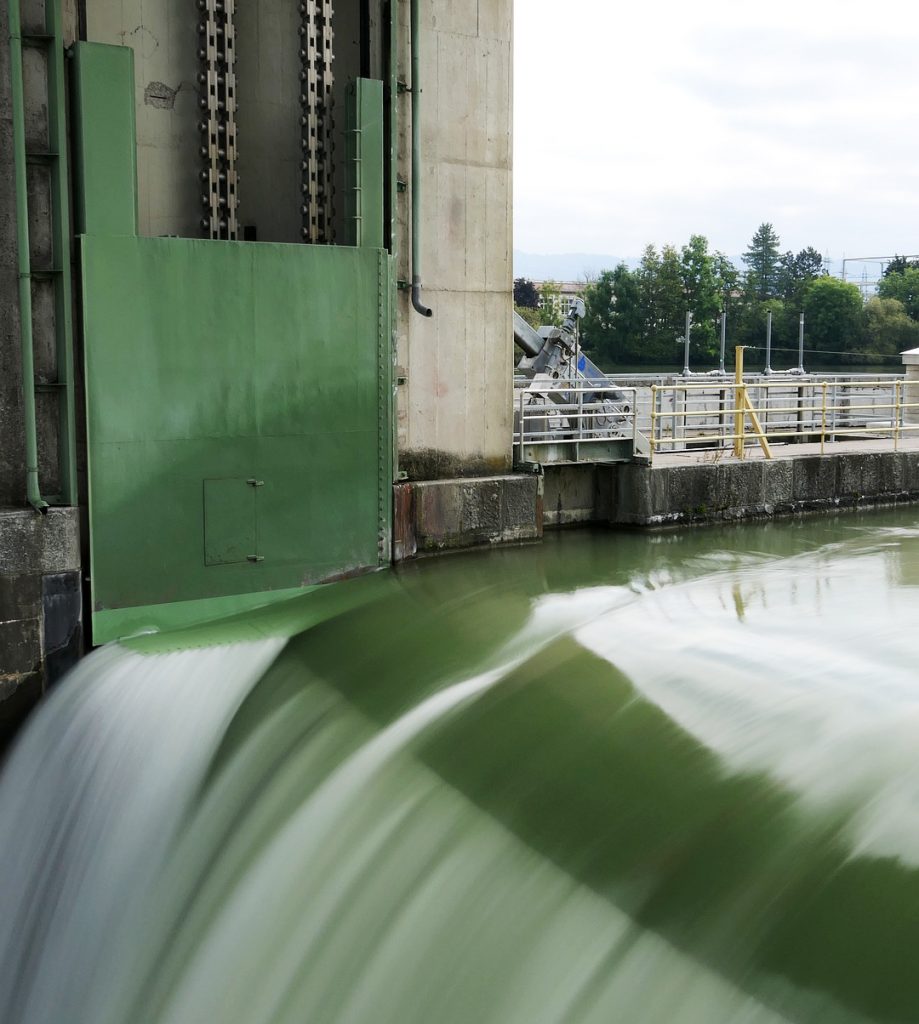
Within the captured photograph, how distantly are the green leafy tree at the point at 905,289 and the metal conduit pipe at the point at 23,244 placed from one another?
89.6 metres

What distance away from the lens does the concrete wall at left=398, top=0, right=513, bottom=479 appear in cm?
1404

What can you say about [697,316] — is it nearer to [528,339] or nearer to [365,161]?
[528,339]

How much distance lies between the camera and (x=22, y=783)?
35.3 ft

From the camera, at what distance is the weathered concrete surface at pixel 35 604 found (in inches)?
Result: 441

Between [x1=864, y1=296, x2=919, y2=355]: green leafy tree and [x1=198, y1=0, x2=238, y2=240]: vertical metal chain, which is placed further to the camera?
[x1=864, y1=296, x2=919, y2=355]: green leafy tree

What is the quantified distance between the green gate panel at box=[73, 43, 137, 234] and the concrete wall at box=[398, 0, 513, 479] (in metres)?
3.36

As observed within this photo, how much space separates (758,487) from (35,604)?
9.75 m

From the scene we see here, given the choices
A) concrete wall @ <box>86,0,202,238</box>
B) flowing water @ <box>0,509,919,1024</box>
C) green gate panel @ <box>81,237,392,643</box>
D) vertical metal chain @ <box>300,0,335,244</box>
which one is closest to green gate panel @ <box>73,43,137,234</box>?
green gate panel @ <box>81,237,392,643</box>

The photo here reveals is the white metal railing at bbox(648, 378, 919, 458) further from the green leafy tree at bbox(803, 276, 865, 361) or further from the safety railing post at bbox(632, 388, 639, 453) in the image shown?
the green leafy tree at bbox(803, 276, 865, 361)

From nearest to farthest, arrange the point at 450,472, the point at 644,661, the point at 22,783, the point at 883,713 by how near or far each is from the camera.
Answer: the point at 883,713 < the point at 644,661 < the point at 22,783 < the point at 450,472

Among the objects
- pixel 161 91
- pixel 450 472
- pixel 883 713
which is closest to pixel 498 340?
pixel 450 472

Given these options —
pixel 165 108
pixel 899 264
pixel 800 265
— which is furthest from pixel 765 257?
pixel 165 108

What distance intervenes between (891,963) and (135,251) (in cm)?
902

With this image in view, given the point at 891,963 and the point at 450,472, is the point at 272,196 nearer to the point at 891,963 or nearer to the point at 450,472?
the point at 450,472
